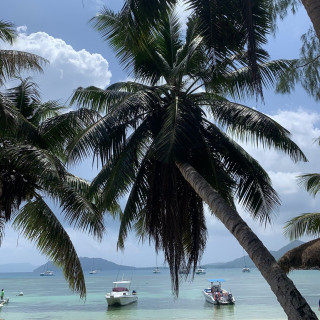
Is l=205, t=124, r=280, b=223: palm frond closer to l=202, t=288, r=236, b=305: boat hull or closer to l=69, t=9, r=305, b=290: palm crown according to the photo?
l=69, t=9, r=305, b=290: palm crown

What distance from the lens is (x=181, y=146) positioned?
9.52 meters

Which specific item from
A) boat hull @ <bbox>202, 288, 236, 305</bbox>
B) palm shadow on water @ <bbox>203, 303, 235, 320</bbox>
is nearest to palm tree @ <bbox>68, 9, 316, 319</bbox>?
palm shadow on water @ <bbox>203, 303, 235, 320</bbox>

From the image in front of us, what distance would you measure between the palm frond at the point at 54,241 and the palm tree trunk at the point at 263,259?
15.4 ft

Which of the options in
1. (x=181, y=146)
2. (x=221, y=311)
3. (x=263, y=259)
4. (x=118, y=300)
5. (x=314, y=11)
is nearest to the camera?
(x=314, y=11)

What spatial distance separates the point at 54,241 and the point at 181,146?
16.0 feet

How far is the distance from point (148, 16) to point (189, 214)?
5.03 m

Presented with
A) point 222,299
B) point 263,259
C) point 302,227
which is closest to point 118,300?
point 222,299

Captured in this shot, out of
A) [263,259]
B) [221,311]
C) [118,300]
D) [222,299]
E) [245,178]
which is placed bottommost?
[221,311]

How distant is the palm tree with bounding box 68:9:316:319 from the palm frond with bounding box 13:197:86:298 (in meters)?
1.79

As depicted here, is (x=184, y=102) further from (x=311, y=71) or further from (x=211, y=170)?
(x=311, y=71)

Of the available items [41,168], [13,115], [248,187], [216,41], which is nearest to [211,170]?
[248,187]

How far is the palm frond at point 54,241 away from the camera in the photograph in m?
12.4

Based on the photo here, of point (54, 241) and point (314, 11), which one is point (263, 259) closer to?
point (314, 11)

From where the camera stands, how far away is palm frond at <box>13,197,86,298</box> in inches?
486
